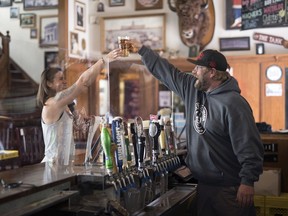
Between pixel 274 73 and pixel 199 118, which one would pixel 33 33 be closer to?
pixel 274 73

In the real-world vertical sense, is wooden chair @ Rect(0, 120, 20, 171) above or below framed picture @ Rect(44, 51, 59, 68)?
below

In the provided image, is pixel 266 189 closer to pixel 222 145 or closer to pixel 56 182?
pixel 222 145

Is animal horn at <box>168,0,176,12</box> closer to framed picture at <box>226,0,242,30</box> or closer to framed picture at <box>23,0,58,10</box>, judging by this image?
framed picture at <box>226,0,242,30</box>

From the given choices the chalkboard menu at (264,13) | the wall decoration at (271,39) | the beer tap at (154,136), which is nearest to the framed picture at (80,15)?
the chalkboard menu at (264,13)

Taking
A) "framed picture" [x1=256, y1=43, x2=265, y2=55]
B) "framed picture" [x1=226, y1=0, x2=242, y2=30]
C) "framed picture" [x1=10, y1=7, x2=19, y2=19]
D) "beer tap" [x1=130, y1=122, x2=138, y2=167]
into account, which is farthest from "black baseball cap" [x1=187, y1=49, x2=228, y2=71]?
"framed picture" [x1=10, y1=7, x2=19, y2=19]

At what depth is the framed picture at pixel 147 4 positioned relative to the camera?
6965mm

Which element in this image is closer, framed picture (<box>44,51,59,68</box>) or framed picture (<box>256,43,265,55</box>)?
framed picture (<box>256,43,265,55</box>)

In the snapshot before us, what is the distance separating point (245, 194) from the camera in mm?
2354

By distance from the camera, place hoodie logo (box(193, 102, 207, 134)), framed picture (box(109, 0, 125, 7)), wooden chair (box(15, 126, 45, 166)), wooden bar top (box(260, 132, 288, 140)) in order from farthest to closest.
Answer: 1. framed picture (box(109, 0, 125, 7))
2. wooden chair (box(15, 126, 45, 166))
3. wooden bar top (box(260, 132, 288, 140))
4. hoodie logo (box(193, 102, 207, 134))

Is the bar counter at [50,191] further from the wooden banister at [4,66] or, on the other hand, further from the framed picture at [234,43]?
the wooden banister at [4,66]

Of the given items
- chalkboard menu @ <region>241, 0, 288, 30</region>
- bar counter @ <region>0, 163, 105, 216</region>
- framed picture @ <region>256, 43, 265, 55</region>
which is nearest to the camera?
bar counter @ <region>0, 163, 105, 216</region>

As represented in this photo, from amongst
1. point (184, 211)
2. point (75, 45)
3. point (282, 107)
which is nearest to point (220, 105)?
point (184, 211)

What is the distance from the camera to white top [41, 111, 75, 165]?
231cm

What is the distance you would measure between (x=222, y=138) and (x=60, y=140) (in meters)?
0.90
